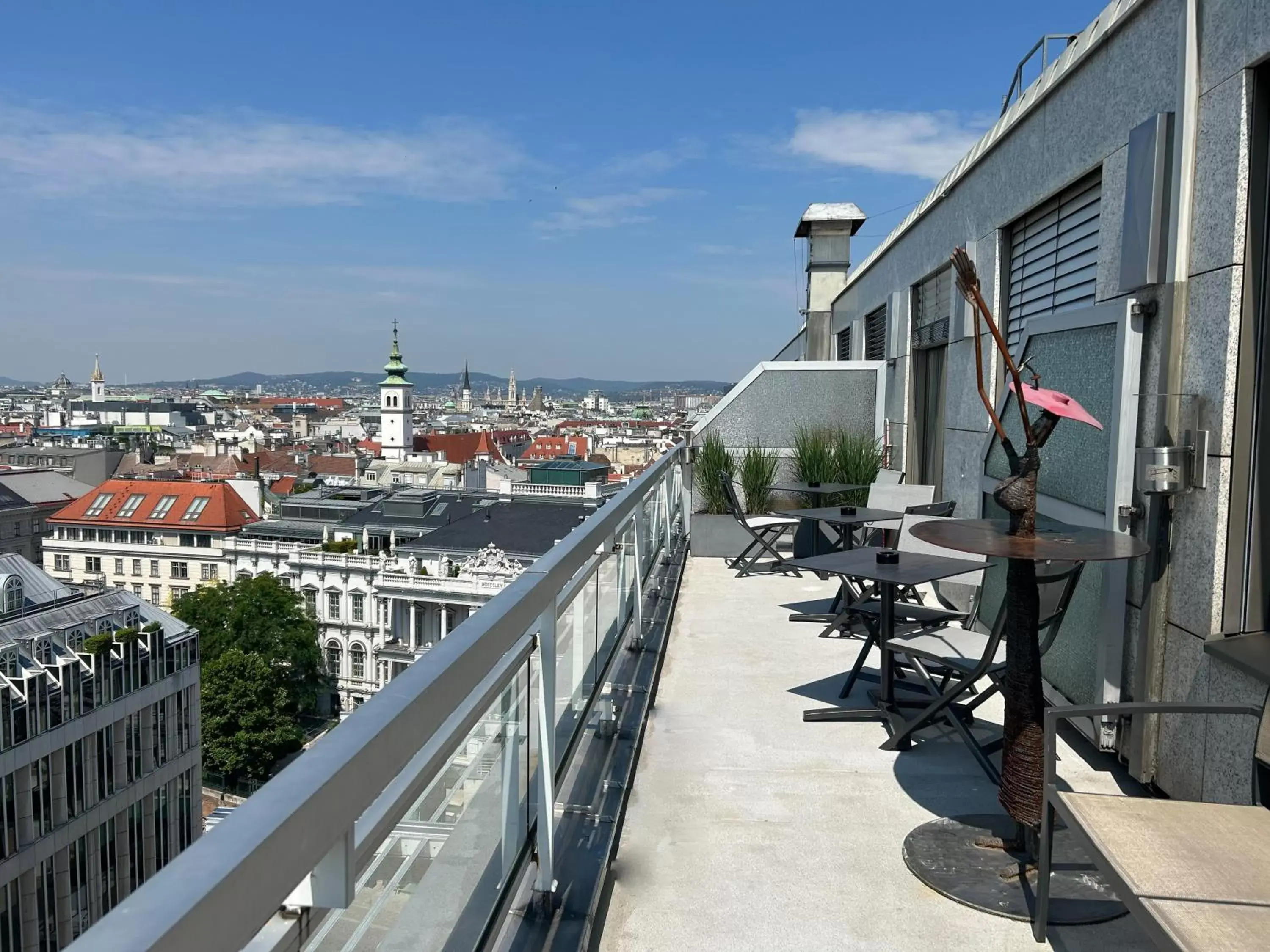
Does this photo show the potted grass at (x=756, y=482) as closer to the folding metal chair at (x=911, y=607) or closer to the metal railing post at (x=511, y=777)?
the folding metal chair at (x=911, y=607)

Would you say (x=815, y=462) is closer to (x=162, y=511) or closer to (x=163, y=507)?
(x=162, y=511)

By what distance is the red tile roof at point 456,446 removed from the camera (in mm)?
110438

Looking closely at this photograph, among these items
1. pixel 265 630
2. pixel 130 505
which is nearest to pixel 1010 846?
pixel 265 630

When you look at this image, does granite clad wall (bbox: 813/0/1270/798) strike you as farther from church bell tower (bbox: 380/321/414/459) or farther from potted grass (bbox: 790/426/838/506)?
church bell tower (bbox: 380/321/414/459)

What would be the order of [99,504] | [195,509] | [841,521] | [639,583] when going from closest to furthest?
[639,583] → [841,521] → [99,504] → [195,509]

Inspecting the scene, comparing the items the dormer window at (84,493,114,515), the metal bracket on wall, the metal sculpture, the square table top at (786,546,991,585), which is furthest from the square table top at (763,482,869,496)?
the dormer window at (84,493,114,515)

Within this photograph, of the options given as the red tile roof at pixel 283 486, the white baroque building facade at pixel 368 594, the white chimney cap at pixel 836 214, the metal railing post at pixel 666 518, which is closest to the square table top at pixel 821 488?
the metal railing post at pixel 666 518

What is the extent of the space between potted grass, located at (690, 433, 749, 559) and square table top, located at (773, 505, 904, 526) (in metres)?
1.44

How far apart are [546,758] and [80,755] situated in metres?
26.6

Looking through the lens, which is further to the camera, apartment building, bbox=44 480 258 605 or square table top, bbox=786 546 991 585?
apartment building, bbox=44 480 258 605

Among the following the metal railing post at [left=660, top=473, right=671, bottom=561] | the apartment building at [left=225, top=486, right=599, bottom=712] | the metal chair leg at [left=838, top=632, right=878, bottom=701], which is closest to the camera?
the metal chair leg at [left=838, top=632, right=878, bottom=701]

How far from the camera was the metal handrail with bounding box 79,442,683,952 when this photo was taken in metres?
0.61

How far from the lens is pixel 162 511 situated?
5550 centimetres

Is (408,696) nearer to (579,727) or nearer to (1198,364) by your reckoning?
(579,727)
